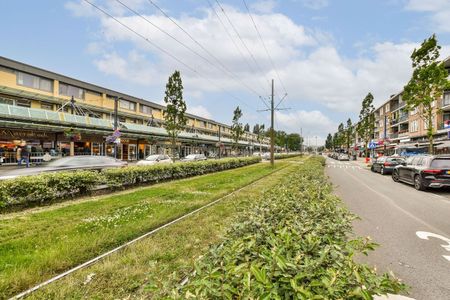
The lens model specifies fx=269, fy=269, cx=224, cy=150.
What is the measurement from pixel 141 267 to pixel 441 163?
1448 cm

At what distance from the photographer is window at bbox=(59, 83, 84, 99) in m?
36.6

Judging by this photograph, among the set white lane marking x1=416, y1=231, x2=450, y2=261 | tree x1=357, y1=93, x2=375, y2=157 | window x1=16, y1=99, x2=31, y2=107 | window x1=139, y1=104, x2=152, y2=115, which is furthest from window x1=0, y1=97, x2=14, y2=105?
tree x1=357, y1=93, x2=375, y2=157

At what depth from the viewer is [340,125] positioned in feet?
369

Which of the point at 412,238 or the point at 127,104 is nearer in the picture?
the point at 412,238

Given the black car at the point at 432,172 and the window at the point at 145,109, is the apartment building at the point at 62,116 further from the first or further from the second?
the black car at the point at 432,172

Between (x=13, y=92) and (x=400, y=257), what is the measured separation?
3647 centimetres

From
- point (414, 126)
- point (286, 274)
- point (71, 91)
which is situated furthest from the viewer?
point (414, 126)

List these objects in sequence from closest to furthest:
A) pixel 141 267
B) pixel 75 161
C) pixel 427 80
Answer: pixel 141 267
pixel 75 161
pixel 427 80

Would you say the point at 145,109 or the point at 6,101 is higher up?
the point at 145,109

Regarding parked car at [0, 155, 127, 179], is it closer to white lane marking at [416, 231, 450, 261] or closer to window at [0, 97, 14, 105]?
white lane marking at [416, 231, 450, 261]

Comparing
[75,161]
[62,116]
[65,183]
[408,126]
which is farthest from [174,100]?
[408,126]

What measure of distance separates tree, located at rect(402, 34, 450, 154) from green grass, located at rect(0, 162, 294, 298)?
21819 mm

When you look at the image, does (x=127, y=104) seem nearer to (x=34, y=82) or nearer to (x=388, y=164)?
(x=34, y=82)

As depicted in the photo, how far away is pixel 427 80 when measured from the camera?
2189cm
